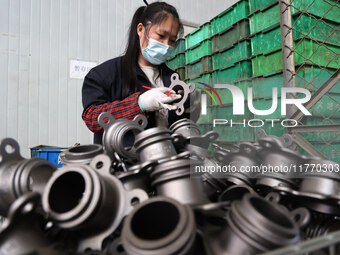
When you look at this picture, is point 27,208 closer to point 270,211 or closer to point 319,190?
point 270,211

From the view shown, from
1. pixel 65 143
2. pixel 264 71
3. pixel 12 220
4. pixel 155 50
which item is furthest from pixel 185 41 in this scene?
pixel 12 220

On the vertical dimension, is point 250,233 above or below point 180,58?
below

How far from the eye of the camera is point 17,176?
42 centimetres

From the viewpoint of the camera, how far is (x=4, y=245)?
329 millimetres

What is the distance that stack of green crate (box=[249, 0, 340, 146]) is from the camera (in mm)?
1777

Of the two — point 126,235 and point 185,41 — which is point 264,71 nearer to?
point 185,41

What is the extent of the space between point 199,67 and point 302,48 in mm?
1172

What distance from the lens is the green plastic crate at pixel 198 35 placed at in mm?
2702

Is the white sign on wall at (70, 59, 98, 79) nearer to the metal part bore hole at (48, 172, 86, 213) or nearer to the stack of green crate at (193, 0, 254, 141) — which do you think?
the stack of green crate at (193, 0, 254, 141)

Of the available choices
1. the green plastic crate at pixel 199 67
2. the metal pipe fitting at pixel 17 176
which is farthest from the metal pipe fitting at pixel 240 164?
the green plastic crate at pixel 199 67

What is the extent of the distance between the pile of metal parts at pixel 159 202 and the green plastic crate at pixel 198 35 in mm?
2316

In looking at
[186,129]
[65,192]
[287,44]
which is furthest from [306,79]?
[65,192]

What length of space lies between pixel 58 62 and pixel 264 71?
195cm

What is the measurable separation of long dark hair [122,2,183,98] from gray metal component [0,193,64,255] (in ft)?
2.53
